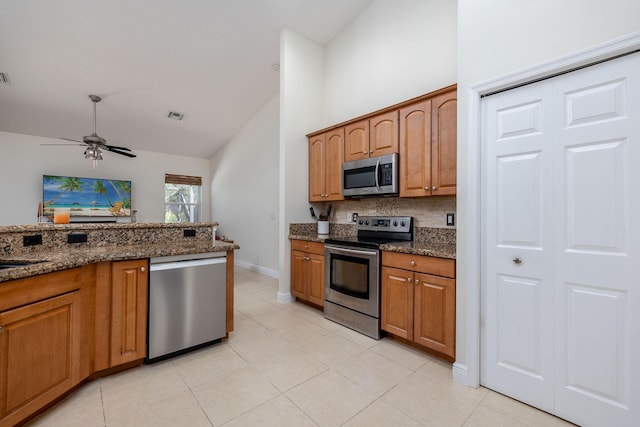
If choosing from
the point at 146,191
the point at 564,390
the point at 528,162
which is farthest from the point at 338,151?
the point at 146,191

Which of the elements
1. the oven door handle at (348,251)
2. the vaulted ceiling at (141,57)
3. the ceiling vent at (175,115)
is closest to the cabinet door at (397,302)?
the oven door handle at (348,251)

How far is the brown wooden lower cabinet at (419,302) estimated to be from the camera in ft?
6.84

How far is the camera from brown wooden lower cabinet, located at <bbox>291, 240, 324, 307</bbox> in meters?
3.24

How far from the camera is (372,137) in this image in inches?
120

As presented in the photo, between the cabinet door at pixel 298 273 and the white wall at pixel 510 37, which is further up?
the white wall at pixel 510 37

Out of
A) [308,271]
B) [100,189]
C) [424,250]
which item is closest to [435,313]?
[424,250]

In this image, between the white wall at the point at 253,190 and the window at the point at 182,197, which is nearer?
the white wall at the point at 253,190

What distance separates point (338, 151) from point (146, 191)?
553cm

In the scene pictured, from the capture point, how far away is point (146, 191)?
6688mm

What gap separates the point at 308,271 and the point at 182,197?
5477 millimetres

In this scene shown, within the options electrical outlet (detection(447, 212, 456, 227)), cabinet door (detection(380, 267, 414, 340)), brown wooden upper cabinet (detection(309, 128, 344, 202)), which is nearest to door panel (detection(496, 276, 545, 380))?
cabinet door (detection(380, 267, 414, 340))

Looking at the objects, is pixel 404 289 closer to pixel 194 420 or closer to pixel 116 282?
pixel 194 420

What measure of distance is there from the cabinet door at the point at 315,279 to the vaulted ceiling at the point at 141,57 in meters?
3.10

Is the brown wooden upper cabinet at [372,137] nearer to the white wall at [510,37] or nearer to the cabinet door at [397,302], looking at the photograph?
the white wall at [510,37]
